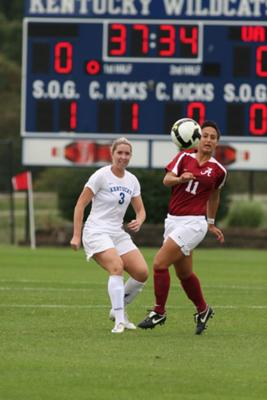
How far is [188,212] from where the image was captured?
42.8 ft

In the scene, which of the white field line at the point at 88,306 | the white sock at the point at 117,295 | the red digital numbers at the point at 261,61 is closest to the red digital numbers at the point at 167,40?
the red digital numbers at the point at 261,61

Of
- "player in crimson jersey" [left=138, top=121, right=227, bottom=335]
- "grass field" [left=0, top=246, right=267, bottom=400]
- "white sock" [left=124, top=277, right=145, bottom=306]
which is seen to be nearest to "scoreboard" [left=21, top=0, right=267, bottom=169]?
"grass field" [left=0, top=246, right=267, bottom=400]

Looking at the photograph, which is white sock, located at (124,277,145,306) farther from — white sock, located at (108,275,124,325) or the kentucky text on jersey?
the kentucky text on jersey

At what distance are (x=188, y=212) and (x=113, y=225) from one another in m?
0.78

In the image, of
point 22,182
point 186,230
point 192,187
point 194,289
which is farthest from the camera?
point 22,182

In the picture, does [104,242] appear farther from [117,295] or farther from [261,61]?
[261,61]

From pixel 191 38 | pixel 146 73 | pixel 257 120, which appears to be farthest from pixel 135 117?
pixel 257 120

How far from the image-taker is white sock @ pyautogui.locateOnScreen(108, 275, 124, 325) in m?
13.0

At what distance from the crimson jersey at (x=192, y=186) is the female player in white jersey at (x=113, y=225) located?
487 mm

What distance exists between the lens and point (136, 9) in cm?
2888

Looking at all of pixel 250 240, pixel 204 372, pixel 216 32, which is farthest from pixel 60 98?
pixel 204 372

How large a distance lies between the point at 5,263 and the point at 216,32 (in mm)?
6964

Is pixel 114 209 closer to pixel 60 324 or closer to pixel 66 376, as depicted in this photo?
pixel 60 324

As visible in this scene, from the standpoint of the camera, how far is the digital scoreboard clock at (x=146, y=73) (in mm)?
28656
